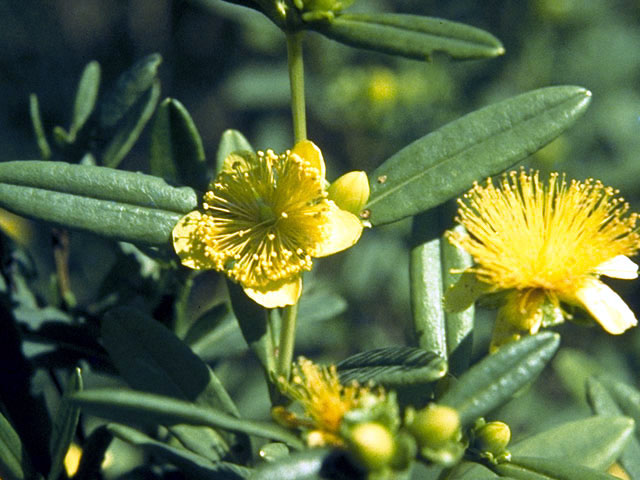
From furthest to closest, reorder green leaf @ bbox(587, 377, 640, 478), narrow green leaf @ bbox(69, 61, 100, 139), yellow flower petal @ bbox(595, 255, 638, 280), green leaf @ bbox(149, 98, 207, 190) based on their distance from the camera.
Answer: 1. narrow green leaf @ bbox(69, 61, 100, 139)
2. green leaf @ bbox(587, 377, 640, 478)
3. green leaf @ bbox(149, 98, 207, 190)
4. yellow flower petal @ bbox(595, 255, 638, 280)

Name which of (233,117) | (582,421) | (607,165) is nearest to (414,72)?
(607,165)

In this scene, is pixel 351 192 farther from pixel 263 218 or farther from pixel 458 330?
pixel 458 330

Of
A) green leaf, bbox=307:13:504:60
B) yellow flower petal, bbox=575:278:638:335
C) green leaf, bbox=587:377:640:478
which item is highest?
green leaf, bbox=307:13:504:60

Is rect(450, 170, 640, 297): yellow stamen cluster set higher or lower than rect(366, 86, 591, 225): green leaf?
lower

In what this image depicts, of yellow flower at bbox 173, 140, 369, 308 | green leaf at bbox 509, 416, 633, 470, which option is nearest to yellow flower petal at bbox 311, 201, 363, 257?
yellow flower at bbox 173, 140, 369, 308

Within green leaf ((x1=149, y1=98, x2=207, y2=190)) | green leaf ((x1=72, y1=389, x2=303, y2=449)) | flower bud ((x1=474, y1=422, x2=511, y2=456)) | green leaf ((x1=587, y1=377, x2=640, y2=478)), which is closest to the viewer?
green leaf ((x1=72, y1=389, x2=303, y2=449))

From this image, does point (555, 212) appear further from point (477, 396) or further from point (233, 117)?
point (233, 117)

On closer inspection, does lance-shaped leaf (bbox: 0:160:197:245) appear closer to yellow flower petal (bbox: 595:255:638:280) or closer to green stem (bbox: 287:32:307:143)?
green stem (bbox: 287:32:307:143)
